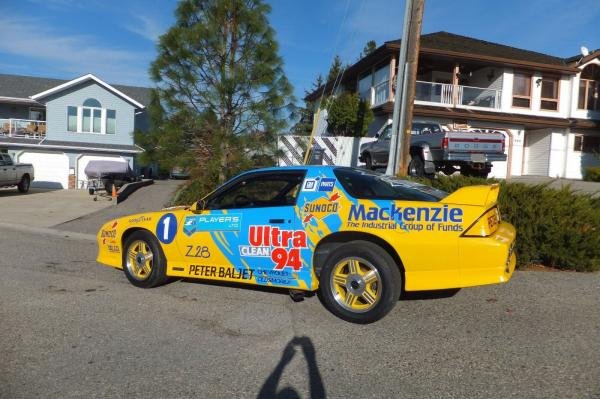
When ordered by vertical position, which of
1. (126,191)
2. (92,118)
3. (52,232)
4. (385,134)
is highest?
(92,118)

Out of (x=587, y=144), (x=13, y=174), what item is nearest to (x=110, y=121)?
(x=13, y=174)

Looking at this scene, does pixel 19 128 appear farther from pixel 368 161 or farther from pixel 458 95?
pixel 458 95

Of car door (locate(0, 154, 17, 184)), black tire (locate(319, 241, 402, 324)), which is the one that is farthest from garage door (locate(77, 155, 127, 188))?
black tire (locate(319, 241, 402, 324))

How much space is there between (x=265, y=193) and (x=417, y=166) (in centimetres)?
802

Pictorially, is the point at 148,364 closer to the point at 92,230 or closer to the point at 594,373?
the point at 594,373

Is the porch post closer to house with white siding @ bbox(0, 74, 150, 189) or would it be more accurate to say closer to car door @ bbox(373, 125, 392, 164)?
car door @ bbox(373, 125, 392, 164)

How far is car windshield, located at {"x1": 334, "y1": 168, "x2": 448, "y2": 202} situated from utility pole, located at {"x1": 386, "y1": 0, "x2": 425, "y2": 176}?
5.06m

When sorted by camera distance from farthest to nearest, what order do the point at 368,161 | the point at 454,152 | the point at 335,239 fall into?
the point at 368,161
the point at 454,152
the point at 335,239

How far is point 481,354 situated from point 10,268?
245 inches

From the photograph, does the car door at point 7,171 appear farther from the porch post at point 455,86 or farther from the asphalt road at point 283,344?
the porch post at point 455,86

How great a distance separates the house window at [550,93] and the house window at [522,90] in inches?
32.2

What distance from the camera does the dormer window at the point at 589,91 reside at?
83.8 feet

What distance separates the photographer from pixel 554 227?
23.0 ft

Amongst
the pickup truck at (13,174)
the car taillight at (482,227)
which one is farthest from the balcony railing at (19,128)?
the car taillight at (482,227)
